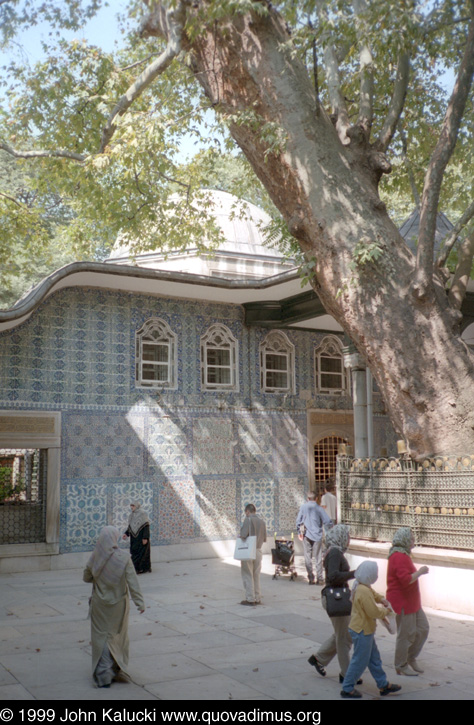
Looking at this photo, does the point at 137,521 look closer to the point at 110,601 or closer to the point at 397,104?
the point at 110,601

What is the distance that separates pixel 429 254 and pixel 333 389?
8.79m

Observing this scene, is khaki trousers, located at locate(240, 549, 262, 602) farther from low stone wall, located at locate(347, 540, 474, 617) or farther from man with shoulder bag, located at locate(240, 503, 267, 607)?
low stone wall, located at locate(347, 540, 474, 617)

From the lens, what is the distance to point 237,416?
14742mm

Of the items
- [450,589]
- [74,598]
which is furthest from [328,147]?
[74,598]

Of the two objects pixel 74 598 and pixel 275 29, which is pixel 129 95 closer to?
pixel 275 29

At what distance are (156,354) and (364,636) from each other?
9704 mm

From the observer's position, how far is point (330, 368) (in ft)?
53.7

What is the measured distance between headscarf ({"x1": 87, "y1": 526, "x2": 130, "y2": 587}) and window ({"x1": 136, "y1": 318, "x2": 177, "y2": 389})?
27.1 ft

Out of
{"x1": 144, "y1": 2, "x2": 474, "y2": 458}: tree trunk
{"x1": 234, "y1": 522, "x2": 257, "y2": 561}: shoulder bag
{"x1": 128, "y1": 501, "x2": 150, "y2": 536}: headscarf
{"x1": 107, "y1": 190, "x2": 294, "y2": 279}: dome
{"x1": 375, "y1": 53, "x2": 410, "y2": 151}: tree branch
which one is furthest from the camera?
{"x1": 107, "y1": 190, "x2": 294, "y2": 279}: dome

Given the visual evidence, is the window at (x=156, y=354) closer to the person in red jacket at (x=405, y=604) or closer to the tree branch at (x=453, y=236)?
the tree branch at (x=453, y=236)

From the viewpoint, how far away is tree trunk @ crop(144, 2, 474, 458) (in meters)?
7.45

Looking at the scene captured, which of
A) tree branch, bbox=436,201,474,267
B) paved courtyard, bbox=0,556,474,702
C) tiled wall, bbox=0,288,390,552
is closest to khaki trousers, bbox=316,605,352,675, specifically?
paved courtyard, bbox=0,556,474,702

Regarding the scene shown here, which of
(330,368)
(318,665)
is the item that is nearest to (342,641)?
(318,665)

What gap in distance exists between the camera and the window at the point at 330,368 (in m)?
16.1
